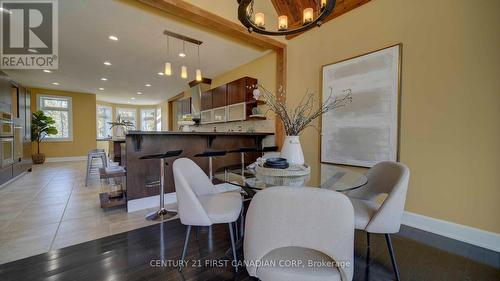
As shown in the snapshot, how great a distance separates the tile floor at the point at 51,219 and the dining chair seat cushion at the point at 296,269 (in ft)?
6.41

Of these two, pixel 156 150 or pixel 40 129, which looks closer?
pixel 156 150

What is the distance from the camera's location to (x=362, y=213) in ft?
4.87

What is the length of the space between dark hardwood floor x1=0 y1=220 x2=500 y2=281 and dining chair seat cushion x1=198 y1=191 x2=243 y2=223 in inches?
17.6

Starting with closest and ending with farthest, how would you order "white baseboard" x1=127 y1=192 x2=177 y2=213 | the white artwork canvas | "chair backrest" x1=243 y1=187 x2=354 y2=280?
"chair backrest" x1=243 y1=187 x2=354 y2=280 → the white artwork canvas → "white baseboard" x1=127 y1=192 x2=177 y2=213

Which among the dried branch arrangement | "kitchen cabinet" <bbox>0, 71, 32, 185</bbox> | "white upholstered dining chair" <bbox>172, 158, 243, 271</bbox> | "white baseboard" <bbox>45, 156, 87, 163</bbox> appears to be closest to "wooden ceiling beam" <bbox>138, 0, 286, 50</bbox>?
the dried branch arrangement

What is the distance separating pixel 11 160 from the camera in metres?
4.12

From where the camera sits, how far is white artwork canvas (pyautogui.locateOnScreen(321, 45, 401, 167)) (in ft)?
7.89

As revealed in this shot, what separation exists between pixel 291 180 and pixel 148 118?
38.4ft

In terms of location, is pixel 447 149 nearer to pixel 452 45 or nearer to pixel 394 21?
pixel 452 45

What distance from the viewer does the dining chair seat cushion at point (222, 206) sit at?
1.46 m

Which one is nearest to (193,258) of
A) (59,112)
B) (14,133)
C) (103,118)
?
(14,133)

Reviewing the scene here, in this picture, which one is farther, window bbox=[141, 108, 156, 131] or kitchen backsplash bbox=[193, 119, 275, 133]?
window bbox=[141, 108, 156, 131]

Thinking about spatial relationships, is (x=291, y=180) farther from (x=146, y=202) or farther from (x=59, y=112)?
(x=59, y=112)

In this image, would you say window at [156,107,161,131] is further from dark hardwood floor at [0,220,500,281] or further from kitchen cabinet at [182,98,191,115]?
dark hardwood floor at [0,220,500,281]
